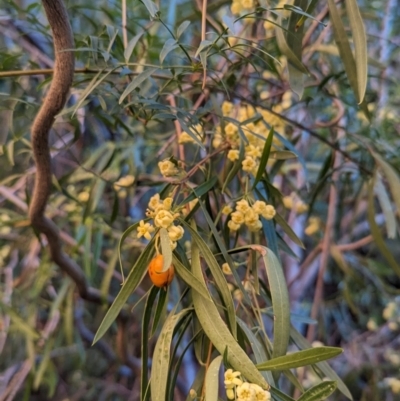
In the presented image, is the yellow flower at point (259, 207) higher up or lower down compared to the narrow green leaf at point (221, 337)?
higher up

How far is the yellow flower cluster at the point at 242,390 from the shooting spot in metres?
0.27

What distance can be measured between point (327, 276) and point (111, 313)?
1200 millimetres

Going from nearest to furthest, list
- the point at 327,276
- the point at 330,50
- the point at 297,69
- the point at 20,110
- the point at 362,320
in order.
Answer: the point at 297,69 → the point at 20,110 → the point at 330,50 → the point at 362,320 → the point at 327,276

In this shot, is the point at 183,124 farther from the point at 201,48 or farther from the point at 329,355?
the point at 329,355

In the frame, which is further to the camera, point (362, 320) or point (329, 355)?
point (362, 320)

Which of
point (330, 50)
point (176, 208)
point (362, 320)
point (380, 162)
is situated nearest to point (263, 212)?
point (176, 208)

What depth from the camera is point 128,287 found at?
0.35 m

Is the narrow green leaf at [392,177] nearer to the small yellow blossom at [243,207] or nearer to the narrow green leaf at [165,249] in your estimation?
the small yellow blossom at [243,207]

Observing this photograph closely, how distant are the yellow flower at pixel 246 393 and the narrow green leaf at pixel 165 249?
8 centimetres

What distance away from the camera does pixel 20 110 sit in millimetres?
526

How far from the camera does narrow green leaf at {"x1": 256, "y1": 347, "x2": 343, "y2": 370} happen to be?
11.7 inches

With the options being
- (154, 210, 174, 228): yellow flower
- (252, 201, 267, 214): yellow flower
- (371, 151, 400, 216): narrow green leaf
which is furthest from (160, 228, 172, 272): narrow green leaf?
(371, 151, 400, 216): narrow green leaf

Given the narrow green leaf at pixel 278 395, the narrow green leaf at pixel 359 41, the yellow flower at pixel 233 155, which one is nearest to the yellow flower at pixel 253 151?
the yellow flower at pixel 233 155

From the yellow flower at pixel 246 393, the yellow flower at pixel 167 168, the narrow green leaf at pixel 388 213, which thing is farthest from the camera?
the narrow green leaf at pixel 388 213
